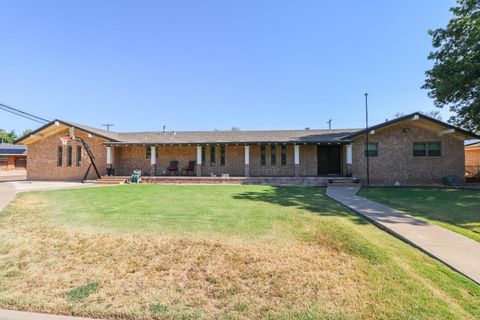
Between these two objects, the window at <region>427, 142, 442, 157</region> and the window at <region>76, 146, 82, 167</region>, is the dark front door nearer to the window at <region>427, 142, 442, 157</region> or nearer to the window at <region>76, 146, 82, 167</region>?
the window at <region>427, 142, 442, 157</region>

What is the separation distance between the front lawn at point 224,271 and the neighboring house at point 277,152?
34.6 ft

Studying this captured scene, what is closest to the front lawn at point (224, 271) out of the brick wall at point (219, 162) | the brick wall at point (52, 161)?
the brick wall at point (219, 162)

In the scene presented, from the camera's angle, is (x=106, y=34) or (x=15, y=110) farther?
(x=15, y=110)

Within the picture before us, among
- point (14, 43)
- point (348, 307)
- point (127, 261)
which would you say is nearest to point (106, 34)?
point (14, 43)

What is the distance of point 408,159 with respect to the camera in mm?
14719

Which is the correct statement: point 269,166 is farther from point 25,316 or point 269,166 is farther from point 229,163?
point 25,316

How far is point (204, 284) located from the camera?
125 inches

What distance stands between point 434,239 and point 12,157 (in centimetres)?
4486

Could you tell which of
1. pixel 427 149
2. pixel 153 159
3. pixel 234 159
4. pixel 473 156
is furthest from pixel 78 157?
pixel 473 156

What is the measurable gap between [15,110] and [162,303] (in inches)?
985

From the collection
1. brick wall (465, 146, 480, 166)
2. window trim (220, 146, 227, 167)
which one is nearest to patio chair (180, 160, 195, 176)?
window trim (220, 146, 227, 167)

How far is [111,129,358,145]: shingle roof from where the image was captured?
653 inches

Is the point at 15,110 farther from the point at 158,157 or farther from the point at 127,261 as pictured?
the point at 127,261

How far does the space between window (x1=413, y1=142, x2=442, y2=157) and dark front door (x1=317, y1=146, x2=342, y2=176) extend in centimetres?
463
